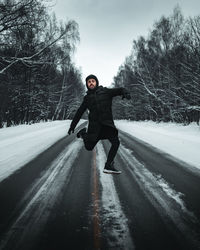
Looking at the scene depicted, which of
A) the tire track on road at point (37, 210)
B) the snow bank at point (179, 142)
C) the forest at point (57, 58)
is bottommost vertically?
the tire track on road at point (37, 210)

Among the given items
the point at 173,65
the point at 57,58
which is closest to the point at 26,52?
the point at 57,58

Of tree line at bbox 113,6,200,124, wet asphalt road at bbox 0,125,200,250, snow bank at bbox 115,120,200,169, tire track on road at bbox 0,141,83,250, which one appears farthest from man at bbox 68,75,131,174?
tree line at bbox 113,6,200,124

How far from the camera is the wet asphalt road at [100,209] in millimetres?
2567

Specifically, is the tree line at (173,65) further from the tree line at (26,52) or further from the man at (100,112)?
the man at (100,112)

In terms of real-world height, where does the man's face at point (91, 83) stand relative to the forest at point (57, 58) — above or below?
below

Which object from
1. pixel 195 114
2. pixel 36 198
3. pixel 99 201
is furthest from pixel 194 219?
pixel 195 114

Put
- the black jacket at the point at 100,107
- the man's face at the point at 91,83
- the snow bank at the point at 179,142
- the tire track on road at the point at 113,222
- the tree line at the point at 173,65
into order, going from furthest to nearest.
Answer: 1. the tree line at the point at 173,65
2. the snow bank at the point at 179,142
3. the man's face at the point at 91,83
4. the black jacket at the point at 100,107
5. the tire track on road at the point at 113,222

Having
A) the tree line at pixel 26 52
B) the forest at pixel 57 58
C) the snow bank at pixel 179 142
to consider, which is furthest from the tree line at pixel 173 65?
the tree line at pixel 26 52

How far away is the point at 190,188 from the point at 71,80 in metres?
39.9

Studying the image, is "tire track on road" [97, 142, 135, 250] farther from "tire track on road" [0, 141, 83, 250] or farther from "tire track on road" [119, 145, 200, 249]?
"tire track on road" [0, 141, 83, 250]

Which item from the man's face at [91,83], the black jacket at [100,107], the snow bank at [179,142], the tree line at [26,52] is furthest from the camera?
the tree line at [26,52]

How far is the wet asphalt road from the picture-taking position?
257 centimetres

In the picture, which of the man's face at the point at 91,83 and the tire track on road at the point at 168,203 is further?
the man's face at the point at 91,83

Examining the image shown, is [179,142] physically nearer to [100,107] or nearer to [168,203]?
[168,203]
